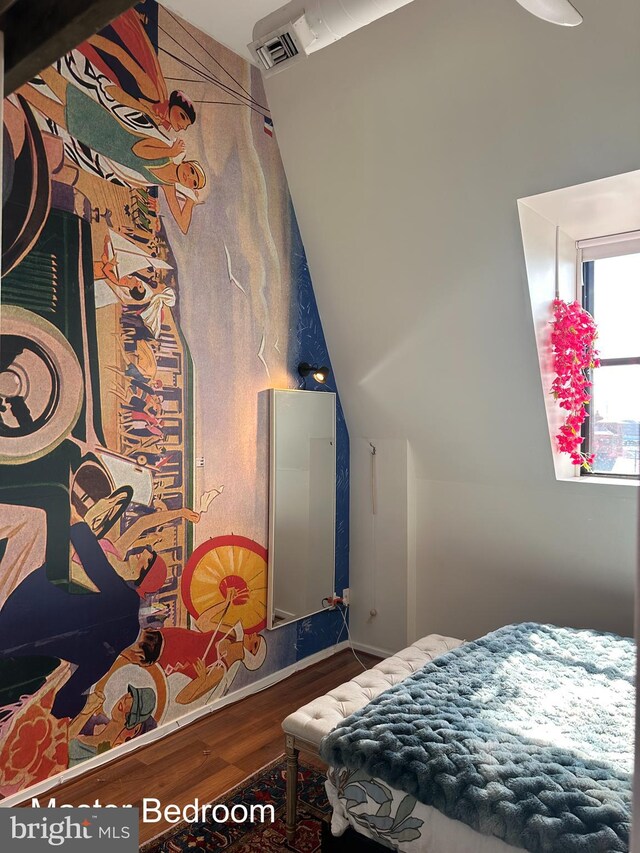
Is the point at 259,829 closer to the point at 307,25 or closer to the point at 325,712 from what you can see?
the point at 325,712

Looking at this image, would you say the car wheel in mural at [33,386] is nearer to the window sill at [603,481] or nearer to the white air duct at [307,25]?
the white air duct at [307,25]

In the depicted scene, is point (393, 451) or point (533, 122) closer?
point (533, 122)

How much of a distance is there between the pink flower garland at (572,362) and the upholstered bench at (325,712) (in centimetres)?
132

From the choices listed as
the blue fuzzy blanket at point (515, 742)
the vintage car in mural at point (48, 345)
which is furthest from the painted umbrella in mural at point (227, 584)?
the blue fuzzy blanket at point (515, 742)

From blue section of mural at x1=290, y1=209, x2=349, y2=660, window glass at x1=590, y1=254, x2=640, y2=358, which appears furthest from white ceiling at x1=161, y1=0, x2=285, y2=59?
window glass at x1=590, y1=254, x2=640, y2=358

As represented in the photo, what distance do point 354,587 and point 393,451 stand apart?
0.91 meters

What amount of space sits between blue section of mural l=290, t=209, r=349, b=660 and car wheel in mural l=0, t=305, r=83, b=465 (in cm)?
135

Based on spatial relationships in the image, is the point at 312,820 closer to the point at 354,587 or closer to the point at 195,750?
the point at 195,750

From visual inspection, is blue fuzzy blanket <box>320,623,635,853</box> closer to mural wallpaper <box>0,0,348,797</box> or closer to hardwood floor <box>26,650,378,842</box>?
hardwood floor <box>26,650,378,842</box>

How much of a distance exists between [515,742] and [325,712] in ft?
2.14

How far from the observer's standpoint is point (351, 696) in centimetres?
217

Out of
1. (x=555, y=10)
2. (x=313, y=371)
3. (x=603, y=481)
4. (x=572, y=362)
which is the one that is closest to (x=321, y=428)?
(x=313, y=371)

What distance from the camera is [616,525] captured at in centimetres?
284

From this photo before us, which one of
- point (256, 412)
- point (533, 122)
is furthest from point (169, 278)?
point (533, 122)
